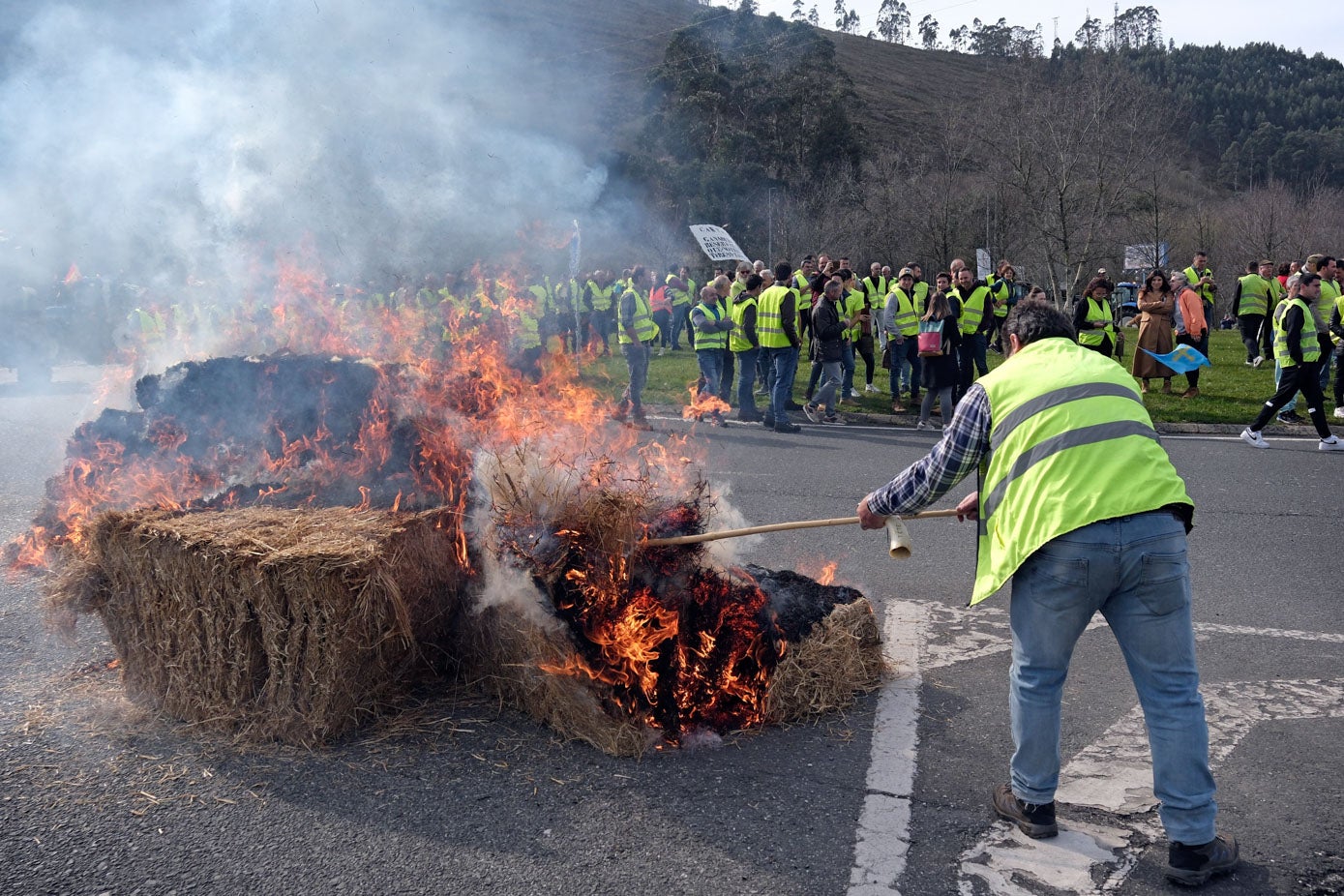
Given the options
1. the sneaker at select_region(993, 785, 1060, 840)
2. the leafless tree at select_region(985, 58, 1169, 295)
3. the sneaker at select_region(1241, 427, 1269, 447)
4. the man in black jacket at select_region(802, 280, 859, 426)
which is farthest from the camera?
the leafless tree at select_region(985, 58, 1169, 295)

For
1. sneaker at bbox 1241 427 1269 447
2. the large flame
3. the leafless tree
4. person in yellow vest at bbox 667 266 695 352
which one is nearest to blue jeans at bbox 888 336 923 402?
sneaker at bbox 1241 427 1269 447

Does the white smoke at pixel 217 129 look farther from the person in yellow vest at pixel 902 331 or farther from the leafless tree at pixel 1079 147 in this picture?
the leafless tree at pixel 1079 147

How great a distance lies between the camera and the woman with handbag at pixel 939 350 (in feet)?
38.5

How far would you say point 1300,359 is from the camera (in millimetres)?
10656

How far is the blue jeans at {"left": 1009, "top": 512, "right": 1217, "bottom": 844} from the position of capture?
3.02 meters

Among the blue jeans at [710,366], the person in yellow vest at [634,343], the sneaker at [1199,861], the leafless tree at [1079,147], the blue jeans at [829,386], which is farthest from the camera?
the leafless tree at [1079,147]

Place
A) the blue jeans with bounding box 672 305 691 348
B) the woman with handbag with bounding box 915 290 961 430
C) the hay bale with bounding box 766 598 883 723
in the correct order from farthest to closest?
the blue jeans with bounding box 672 305 691 348 → the woman with handbag with bounding box 915 290 961 430 → the hay bale with bounding box 766 598 883 723

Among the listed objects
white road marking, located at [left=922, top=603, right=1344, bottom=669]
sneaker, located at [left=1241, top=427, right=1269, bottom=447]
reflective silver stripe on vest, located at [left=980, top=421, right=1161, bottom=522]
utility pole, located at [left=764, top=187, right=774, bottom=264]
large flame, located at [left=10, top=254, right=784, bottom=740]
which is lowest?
white road marking, located at [left=922, top=603, right=1344, bottom=669]

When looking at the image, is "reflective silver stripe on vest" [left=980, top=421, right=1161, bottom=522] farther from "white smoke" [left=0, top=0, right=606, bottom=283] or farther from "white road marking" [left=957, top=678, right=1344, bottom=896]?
"white smoke" [left=0, top=0, right=606, bottom=283]

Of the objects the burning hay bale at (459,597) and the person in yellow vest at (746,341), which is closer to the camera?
the burning hay bale at (459,597)

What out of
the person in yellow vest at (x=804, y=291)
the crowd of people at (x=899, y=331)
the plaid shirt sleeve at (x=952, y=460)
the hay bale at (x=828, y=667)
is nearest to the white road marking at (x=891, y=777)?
the hay bale at (x=828, y=667)

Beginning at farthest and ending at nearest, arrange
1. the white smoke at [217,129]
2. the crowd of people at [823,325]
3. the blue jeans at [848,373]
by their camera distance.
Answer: the blue jeans at [848,373] < the crowd of people at [823,325] < the white smoke at [217,129]

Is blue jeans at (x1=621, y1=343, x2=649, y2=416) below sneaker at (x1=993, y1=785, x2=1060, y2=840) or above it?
above

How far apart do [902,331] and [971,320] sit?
3.21 ft
